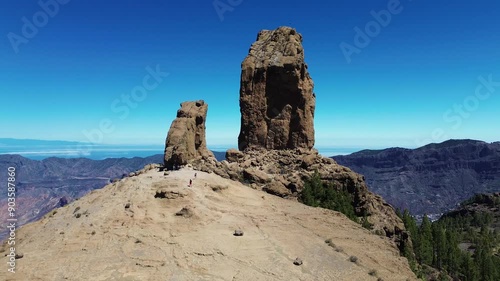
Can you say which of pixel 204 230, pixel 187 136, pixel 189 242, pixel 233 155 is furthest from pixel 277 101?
pixel 189 242

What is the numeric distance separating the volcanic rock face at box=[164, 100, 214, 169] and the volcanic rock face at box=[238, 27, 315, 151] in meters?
12.2

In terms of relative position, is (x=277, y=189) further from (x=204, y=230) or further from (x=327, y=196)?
(x=204, y=230)

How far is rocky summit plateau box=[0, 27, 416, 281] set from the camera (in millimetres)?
26688

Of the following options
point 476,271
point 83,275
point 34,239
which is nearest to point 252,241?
point 83,275

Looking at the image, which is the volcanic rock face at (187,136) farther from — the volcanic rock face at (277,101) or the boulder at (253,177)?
the volcanic rock face at (277,101)

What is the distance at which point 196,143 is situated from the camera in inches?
2435

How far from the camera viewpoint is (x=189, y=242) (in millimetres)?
30266

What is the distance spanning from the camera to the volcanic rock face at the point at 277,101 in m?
72.6

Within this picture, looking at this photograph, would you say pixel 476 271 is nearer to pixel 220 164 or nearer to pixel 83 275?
pixel 220 164

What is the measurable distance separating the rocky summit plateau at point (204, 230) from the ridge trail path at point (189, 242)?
0.32 ft

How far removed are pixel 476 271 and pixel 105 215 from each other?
102 meters
